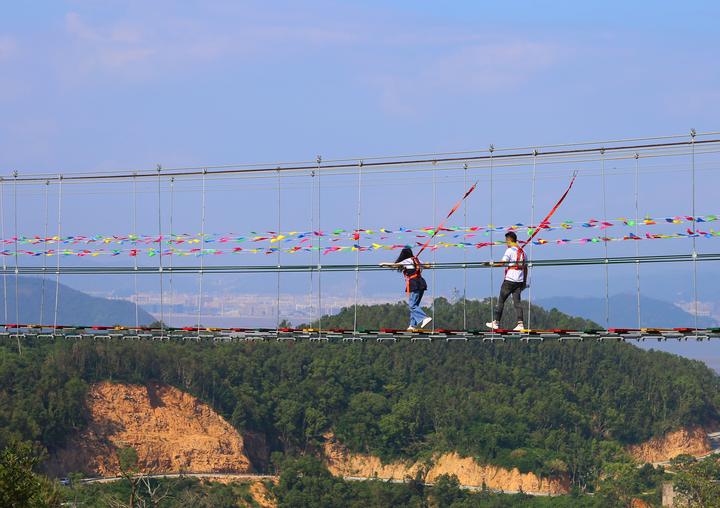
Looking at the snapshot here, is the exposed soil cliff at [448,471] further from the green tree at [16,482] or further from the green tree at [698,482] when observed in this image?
the green tree at [16,482]

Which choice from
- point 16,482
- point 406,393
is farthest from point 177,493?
point 16,482

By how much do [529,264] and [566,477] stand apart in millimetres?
94443

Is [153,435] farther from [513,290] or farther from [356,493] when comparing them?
[513,290]

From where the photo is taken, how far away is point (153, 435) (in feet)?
404

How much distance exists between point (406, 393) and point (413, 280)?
10411 cm

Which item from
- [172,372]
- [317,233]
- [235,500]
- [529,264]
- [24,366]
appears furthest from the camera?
[172,372]

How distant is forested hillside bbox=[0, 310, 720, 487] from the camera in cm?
12369

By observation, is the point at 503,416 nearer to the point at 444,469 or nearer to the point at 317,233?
the point at 444,469

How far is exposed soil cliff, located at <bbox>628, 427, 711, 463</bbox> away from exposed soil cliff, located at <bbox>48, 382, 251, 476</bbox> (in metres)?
46.3

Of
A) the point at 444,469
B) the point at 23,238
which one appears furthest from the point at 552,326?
the point at 23,238

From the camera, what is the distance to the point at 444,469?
126 m

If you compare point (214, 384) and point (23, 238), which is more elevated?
point (23, 238)

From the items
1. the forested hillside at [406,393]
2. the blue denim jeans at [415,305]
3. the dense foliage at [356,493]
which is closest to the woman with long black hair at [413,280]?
the blue denim jeans at [415,305]

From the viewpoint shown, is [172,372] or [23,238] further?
[172,372]
